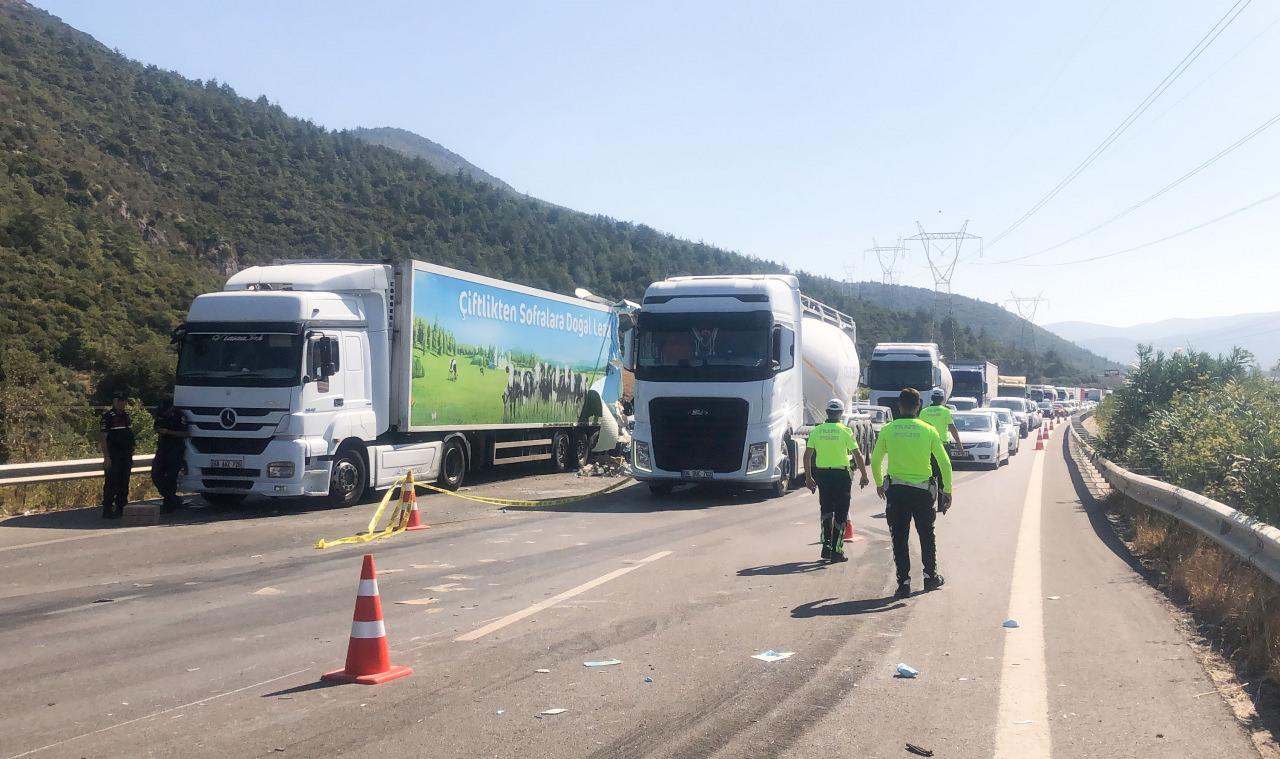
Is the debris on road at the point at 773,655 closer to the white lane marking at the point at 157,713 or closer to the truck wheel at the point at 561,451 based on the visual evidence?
the white lane marking at the point at 157,713

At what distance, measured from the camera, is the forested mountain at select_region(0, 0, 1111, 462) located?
46500 millimetres

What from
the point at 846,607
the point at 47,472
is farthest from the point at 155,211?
the point at 846,607

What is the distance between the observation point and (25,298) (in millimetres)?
47719

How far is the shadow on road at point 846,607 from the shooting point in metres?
8.05

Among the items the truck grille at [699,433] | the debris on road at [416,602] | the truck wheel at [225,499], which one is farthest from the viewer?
the truck grille at [699,433]

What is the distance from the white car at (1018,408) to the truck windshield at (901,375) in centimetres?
1069

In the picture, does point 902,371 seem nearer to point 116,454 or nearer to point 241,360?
point 241,360

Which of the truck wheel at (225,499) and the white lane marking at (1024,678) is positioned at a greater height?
the truck wheel at (225,499)

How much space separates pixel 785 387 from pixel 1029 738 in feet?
42.9

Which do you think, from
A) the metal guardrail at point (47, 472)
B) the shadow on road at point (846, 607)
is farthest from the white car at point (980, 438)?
the metal guardrail at point (47, 472)

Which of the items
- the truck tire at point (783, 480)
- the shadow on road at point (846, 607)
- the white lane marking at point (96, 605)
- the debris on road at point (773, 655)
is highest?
the truck tire at point (783, 480)

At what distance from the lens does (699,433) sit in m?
17.4

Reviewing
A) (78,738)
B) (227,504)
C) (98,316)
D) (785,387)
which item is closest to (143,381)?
(98,316)

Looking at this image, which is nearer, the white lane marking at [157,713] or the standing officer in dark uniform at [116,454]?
the white lane marking at [157,713]
